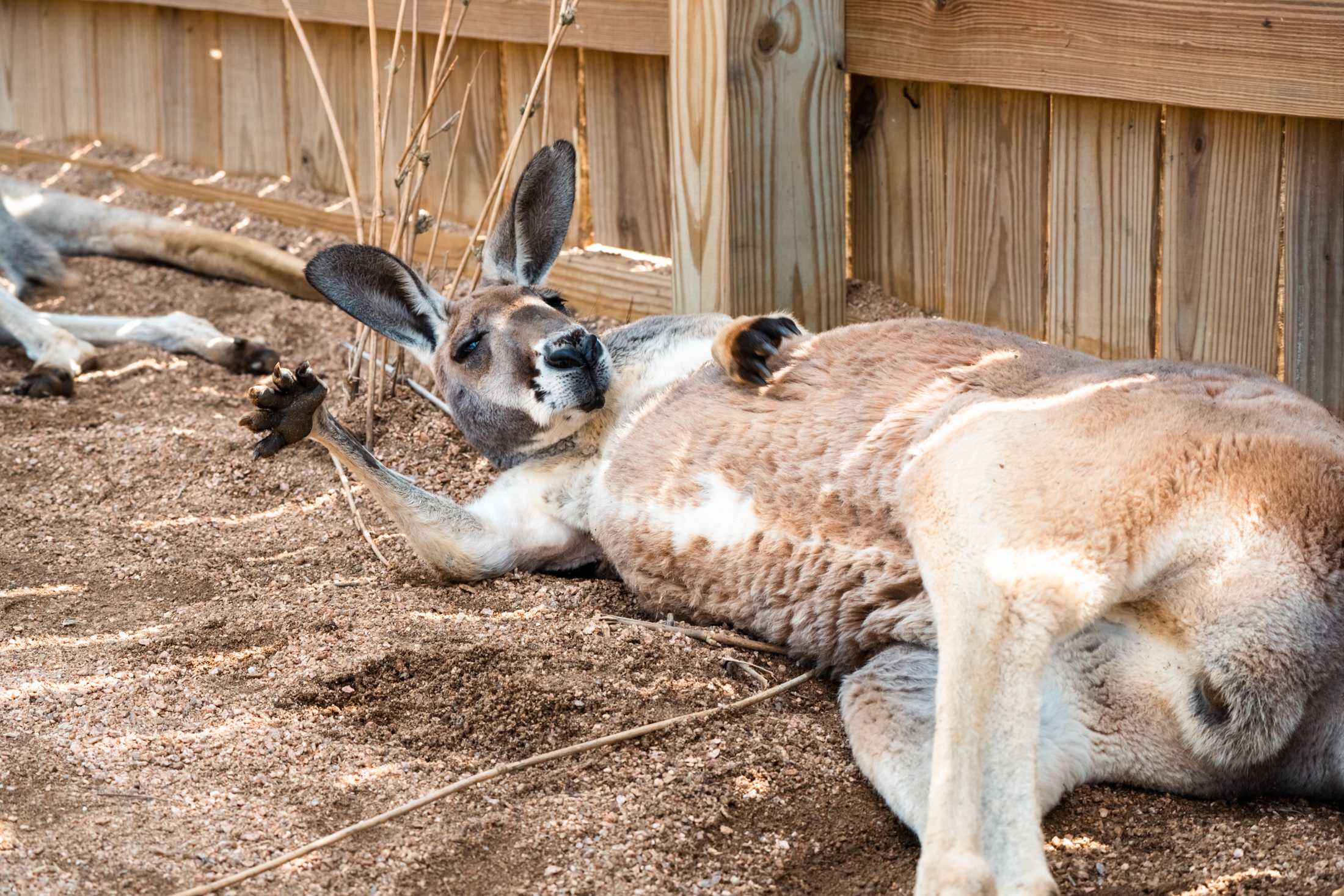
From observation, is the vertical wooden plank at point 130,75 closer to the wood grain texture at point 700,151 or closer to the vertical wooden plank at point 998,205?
the wood grain texture at point 700,151

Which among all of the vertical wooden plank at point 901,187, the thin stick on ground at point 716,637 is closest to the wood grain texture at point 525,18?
→ the vertical wooden plank at point 901,187

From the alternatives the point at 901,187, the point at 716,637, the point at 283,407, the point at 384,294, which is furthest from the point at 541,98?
the point at 716,637

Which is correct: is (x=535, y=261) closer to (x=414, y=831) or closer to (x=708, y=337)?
(x=708, y=337)

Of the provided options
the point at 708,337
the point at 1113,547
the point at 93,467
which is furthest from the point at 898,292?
the point at 93,467

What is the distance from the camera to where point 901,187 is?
420cm

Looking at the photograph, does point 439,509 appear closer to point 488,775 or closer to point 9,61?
point 488,775

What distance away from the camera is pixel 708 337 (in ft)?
11.8

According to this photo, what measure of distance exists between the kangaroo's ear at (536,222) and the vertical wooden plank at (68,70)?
3898 mm

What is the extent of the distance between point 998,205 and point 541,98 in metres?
1.80

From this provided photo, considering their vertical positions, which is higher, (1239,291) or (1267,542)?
(1239,291)

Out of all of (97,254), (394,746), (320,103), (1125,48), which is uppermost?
(1125,48)

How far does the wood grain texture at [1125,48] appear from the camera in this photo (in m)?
3.02

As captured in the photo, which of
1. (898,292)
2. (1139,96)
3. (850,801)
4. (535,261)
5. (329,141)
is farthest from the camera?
(329,141)

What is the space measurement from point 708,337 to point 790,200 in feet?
1.91
